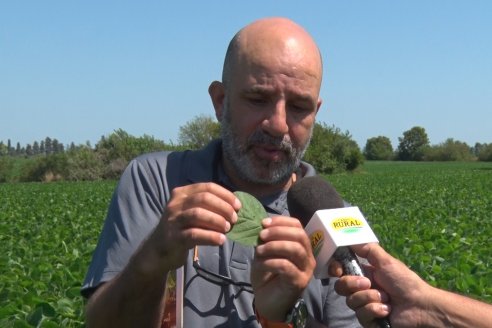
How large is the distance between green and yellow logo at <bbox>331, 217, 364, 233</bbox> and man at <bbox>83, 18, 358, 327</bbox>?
229mm

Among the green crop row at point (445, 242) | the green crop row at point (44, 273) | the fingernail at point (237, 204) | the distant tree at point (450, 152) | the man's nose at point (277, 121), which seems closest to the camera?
the fingernail at point (237, 204)

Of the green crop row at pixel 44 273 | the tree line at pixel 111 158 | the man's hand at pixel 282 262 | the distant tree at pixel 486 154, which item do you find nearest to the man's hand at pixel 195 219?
the man's hand at pixel 282 262

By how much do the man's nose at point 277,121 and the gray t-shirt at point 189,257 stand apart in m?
0.30

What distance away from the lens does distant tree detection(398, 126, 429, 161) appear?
113875mm

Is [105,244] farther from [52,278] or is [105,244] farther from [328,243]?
[52,278]

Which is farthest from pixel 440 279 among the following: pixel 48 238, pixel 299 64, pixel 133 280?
pixel 48 238

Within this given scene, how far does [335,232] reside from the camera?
1697 millimetres

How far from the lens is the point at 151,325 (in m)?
2.19

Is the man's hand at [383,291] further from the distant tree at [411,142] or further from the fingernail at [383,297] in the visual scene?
the distant tree at [411,142]

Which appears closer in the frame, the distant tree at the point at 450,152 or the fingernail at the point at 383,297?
the fingernail at the point at 383,297

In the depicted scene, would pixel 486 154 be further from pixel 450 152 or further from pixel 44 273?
pixel 44 273

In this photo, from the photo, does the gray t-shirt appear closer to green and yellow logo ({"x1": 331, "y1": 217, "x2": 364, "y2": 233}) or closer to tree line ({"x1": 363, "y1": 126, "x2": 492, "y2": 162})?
green and yellow logo ({"x1": 331, "y1": 217, "x2": 364, "y2": 233})

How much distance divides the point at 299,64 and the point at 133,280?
0.97 meters

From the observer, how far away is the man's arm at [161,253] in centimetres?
175
